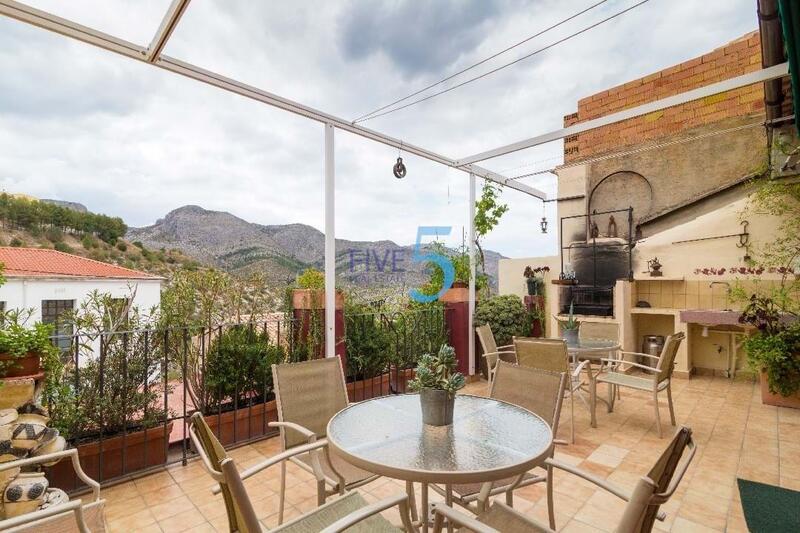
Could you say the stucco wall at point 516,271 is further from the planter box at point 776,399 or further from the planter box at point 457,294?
the planter box at point 776,399

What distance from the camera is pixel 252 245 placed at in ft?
12.1

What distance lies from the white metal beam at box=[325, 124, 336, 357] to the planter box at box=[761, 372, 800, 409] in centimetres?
472

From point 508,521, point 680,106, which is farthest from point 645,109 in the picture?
point 680,106

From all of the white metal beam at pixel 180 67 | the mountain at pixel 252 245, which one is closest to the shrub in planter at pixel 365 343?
the mountain at pixel 252 245

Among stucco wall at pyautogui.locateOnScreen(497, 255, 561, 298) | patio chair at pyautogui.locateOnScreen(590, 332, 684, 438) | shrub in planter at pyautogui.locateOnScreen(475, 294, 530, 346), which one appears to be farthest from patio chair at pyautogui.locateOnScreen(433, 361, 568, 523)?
stucco wall at pyautogui.locateOnScreen(497, 255, 561, 298)

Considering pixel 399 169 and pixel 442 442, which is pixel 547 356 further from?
pixel 399 169

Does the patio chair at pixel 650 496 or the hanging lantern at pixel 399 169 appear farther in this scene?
the hanging lantern at pixel 399 169

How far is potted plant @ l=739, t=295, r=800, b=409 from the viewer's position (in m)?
4.01

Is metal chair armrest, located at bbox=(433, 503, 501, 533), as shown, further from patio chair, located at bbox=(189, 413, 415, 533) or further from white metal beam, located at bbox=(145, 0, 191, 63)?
white metal beam, located at bbox=(145, 0, 191, 63)

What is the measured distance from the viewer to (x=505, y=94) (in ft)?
13.2

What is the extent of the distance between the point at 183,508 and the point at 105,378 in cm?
104

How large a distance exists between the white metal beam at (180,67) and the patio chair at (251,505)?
243cm

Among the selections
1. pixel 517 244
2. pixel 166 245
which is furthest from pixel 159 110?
pixel 517 244

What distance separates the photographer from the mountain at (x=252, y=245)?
3.22 m
